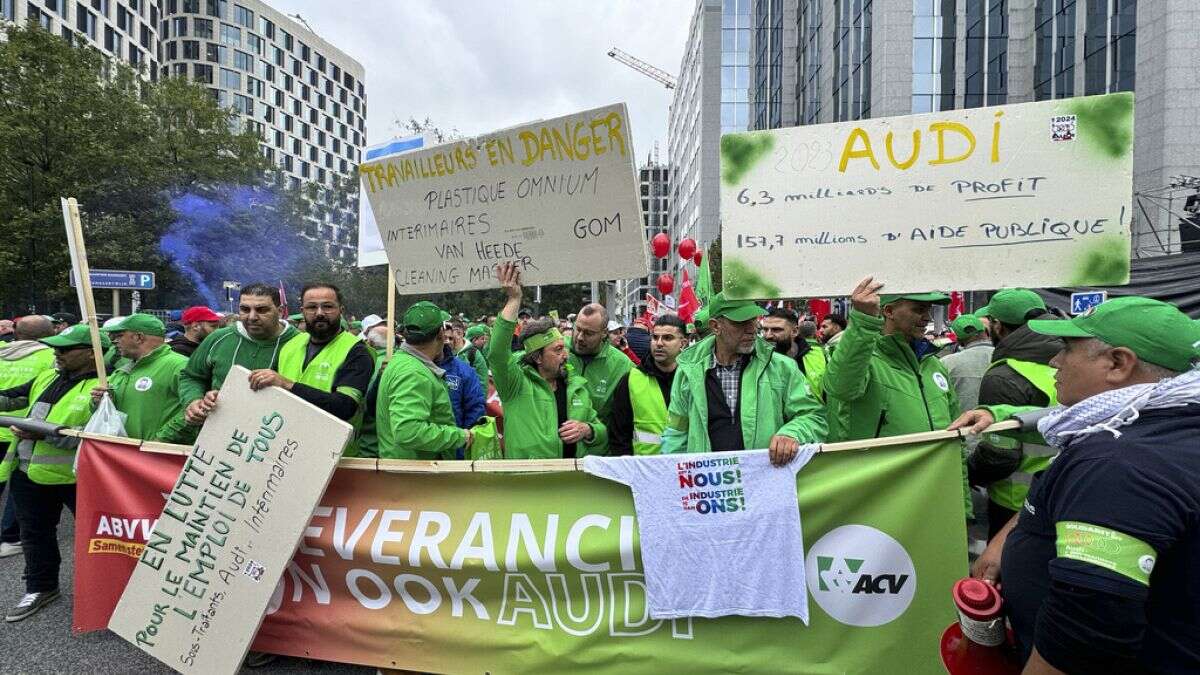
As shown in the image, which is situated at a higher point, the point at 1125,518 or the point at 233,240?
the point at 233,240

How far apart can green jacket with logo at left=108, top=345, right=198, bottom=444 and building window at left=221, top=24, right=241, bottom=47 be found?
80262 millimetres

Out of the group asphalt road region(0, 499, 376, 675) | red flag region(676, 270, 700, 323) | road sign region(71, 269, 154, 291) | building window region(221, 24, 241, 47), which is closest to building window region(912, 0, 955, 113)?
red flag region(676, 270, 700, 323)

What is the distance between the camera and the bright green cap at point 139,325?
179 inches

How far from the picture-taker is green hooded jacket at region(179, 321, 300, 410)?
412 cm

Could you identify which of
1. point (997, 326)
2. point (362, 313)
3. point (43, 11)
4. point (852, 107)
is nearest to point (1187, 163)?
point (852, 107)

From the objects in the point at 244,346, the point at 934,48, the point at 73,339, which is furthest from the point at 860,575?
the point at 934,48

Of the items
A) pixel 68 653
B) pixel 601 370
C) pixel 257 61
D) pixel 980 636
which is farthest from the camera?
pixel 257 61

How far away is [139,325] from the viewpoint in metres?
4.59

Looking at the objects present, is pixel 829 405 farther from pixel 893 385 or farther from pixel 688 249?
pixel 688 249

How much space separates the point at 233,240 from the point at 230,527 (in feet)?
93.0

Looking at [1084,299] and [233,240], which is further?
[233,240]

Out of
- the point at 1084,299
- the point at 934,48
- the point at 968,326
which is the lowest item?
the point at 968,326

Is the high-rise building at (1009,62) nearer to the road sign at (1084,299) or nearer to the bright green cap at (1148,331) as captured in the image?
the road sign at (1084,299)

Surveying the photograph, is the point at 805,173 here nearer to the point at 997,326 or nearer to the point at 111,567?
the point at 997,326
